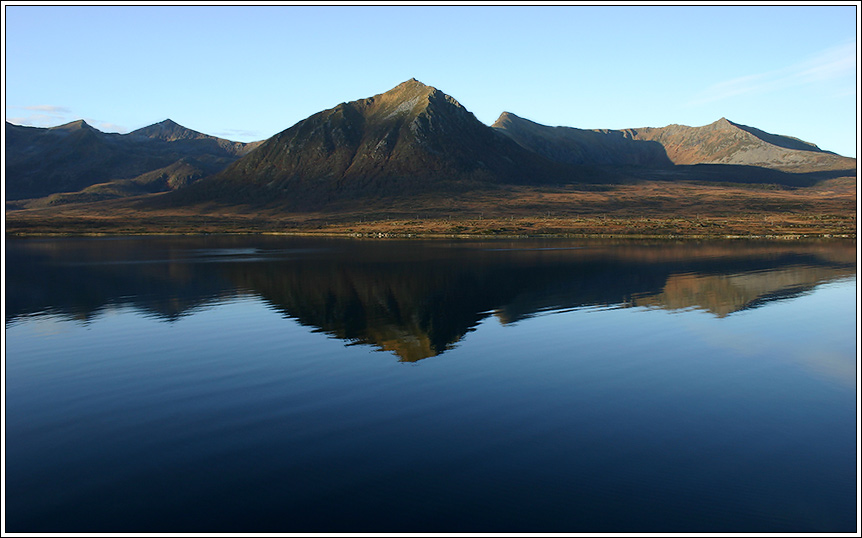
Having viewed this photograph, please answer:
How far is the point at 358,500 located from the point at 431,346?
51.5 feet

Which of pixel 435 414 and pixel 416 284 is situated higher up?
pixel 416 284

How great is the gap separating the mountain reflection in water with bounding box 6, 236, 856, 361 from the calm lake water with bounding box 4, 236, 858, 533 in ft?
1.59

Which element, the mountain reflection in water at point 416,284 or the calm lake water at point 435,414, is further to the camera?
the mountain reflection in water at point 416,284

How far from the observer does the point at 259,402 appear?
66.8ft

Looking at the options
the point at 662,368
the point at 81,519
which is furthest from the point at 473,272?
the point at 81,519

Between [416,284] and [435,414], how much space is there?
3325cm

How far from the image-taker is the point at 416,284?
52125 mm

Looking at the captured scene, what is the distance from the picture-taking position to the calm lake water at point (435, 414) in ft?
43.2

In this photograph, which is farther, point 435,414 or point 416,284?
point 416,284

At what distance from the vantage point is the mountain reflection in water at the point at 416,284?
3766 centimetres

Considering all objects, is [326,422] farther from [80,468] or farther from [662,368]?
[662,368]

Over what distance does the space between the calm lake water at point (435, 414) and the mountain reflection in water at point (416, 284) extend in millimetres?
486

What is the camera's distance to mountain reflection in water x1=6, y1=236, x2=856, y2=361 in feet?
124

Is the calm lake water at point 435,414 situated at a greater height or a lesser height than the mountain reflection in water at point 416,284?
lesser
